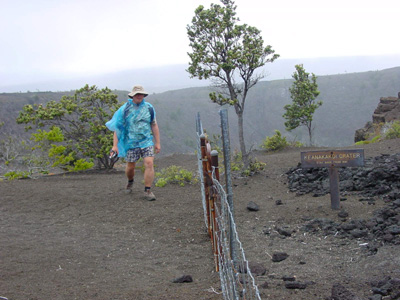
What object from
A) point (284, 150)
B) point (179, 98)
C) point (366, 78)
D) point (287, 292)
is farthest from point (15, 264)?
point (366, 78)

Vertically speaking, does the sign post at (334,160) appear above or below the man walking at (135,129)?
below

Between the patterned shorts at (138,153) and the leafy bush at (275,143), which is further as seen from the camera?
the leafy bush at (275,143)

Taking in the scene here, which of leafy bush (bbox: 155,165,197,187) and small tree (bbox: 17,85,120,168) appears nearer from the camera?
leafy bush (bbox: 155,165,197,187)

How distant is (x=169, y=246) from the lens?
5535 mm

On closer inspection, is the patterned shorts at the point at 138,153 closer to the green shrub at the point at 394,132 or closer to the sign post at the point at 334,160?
the sign post at the point at 334,160

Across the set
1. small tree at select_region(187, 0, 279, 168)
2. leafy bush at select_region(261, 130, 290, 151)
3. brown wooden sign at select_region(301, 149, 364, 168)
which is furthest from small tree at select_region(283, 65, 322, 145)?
brown wooden sign at select_region(301, 149, 364, 168)

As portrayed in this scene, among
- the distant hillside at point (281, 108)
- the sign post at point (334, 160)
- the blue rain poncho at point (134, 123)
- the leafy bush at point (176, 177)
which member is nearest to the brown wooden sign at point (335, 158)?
the sign post at point (334, 160)

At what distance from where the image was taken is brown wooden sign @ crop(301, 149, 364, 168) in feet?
21.2

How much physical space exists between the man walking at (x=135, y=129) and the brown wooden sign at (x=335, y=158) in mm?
2392

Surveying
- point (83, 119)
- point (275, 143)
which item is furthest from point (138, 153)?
point (275, 143)

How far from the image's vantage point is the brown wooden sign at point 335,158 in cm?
646

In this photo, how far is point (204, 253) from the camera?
514 cm

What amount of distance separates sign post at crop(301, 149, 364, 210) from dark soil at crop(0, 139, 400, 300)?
10.3 inches

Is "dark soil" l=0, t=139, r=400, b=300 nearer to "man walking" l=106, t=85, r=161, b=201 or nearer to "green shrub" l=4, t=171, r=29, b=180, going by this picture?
"man walking" l=106, t=85, r=161, b=201
